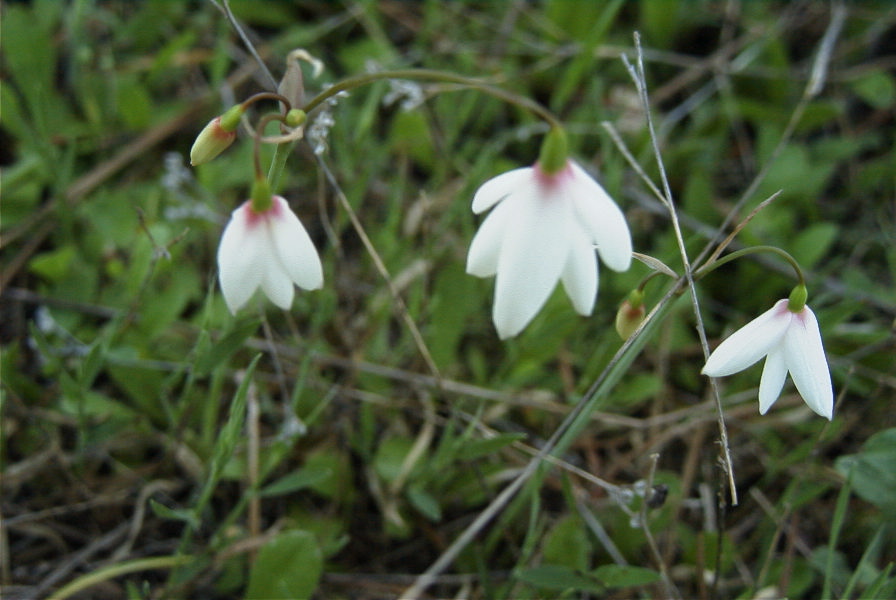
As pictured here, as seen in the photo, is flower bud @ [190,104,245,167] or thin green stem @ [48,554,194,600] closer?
flower bud @ [190,104,245,167]

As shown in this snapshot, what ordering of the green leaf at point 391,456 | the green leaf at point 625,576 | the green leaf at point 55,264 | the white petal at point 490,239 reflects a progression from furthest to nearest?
the green leaf at point 55,264
the green leaf at point 391,456
the green leaf at point 625,576
the white petal at point 490,239

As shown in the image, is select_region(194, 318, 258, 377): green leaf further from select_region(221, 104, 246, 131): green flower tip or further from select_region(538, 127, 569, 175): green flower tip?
select_region(538, 127, 569, 175): green flower tip

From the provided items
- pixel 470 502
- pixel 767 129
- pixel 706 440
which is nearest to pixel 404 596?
pixel 470 502

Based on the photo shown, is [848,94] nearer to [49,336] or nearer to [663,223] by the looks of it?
[663,223]

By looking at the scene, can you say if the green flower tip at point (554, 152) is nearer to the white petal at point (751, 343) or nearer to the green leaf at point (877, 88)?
the white petal at point (751, 343)

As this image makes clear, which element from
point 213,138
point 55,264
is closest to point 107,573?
point 55,264

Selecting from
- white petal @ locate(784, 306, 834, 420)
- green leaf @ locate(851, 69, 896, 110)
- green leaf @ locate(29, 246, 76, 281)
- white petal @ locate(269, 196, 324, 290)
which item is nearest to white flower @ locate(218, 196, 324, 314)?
white petal @ locate(269, 196, 324, 290)

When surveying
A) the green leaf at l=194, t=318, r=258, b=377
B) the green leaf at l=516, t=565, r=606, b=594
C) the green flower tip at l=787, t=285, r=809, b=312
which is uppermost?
the green flower tip at l=787, t=285, r=809, b=312

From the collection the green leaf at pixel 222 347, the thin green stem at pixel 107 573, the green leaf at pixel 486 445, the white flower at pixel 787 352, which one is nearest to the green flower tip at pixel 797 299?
the white flower at pixel 787 352
